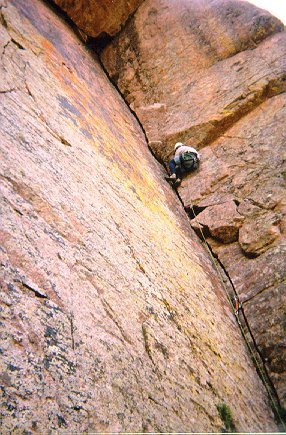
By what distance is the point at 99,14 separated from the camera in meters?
8.82

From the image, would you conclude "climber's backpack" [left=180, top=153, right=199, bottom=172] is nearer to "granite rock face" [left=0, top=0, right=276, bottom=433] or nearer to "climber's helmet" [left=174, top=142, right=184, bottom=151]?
"climber's helmet" [left=174, top=142, right=184, bottom=151]

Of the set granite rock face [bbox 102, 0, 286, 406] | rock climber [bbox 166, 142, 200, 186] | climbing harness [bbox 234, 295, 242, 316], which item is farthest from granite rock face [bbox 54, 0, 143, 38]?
climbing harness [bbox 234, 295, 242, 316]

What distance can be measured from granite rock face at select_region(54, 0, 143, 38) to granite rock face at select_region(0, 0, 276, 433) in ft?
15.6

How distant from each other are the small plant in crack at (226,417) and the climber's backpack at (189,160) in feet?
14.5

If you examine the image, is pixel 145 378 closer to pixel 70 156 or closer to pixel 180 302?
pixel 180 302

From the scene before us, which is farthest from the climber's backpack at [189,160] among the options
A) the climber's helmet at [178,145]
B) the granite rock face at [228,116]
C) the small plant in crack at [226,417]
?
the small plant in crack at [226,417]

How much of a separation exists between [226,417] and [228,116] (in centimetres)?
544

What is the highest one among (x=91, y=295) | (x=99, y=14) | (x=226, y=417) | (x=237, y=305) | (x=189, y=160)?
(x=99, y=14)

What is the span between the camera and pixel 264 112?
236 inches

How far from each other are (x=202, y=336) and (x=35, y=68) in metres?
3.71

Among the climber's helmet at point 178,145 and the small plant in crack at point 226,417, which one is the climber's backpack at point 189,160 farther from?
the small plant in crack at point 226,417

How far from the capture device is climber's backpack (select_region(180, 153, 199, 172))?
6.03 meters

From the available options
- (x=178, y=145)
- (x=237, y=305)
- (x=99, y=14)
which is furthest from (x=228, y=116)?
(x=99, y=14)

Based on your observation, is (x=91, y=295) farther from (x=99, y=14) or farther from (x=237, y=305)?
(x=99, y=14)
